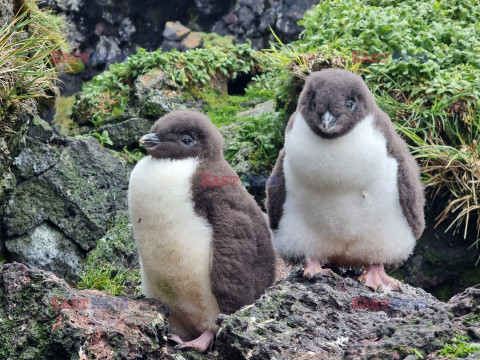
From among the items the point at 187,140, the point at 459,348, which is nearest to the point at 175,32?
the point at 187,140

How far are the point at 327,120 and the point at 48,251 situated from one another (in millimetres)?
4115

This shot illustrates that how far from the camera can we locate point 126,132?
8.18m

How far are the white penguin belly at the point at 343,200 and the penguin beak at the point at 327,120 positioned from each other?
6.7 inches

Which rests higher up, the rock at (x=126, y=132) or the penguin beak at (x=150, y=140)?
the penguin beak at (x=150, y=140)

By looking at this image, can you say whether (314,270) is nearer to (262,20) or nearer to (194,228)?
(194,228)

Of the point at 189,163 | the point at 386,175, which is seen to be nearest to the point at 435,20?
the point at 386,175

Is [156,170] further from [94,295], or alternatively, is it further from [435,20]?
[435,20]

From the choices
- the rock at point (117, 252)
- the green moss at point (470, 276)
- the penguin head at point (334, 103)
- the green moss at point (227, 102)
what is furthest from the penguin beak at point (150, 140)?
the green moss at point (470, 276)

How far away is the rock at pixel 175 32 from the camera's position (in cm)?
1230

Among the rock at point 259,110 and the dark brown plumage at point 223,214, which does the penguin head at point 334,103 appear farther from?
the rock at point 259,110

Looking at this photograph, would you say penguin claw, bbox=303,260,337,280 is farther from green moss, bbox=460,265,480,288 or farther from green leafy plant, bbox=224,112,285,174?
green moss, bbox=460,265,480,288

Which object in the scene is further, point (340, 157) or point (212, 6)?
point (212, 6)

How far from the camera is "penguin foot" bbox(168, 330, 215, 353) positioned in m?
4.54

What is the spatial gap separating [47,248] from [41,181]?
80 cm
